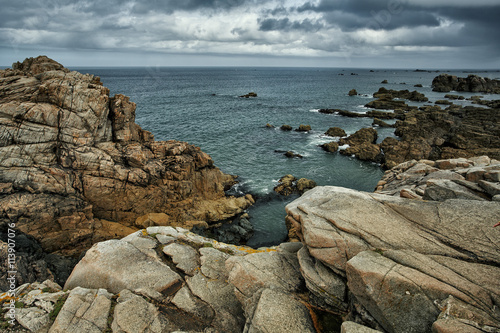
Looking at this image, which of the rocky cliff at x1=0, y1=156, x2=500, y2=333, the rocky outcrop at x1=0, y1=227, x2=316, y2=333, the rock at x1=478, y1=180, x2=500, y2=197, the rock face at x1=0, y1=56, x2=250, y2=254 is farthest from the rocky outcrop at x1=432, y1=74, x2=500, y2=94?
the rocky outcrop at x1=0, y1=227, x2=316, y2=333

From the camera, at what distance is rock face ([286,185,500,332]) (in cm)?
848

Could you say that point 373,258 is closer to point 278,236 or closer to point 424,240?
point 424,240

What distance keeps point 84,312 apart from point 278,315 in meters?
7.62

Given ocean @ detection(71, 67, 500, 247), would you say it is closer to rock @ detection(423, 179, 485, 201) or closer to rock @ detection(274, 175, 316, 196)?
rock @ detection(274, 175, 316, 196)

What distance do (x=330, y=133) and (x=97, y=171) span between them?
54.1 m

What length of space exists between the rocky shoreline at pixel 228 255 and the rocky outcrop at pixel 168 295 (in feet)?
0.18

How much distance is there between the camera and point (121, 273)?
1268 cm

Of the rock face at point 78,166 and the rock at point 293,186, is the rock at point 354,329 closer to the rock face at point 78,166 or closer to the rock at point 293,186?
the rock face at point 78,166

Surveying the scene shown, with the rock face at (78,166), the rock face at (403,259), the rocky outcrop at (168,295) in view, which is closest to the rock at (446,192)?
the rock face at (403,259)

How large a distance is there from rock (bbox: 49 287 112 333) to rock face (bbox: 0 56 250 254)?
14512mm

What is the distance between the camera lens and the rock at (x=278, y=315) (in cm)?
921

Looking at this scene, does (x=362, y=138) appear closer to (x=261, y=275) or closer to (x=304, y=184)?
(x=304, y=184)

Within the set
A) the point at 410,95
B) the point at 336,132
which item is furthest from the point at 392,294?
the point at 410,95

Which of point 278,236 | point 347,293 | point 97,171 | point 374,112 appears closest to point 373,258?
point 347,293
